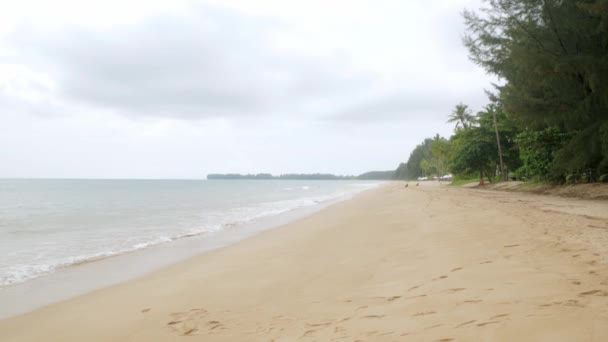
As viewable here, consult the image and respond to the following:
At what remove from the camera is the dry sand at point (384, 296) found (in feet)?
8.68

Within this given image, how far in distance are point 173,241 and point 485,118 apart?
32844 millimetres

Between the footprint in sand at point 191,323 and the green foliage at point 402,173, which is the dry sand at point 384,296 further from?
the green foliage at point 402,173

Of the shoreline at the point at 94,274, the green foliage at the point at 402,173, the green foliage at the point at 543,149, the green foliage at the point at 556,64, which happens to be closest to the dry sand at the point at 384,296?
the shoreline at the point at 94,274

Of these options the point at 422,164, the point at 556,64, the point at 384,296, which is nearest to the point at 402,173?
the point at 422,164

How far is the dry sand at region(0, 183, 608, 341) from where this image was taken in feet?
8.68

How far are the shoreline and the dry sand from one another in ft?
1.73

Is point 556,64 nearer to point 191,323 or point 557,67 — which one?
point 557,67

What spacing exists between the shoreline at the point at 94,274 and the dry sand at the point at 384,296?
527mm

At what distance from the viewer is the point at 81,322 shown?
4285 mm

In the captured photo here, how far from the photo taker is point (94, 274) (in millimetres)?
7164

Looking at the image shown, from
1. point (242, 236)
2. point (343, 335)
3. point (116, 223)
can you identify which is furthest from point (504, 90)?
point (116, 223)

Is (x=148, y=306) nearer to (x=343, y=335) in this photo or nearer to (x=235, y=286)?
(x=235, y=286)

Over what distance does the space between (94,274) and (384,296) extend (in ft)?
20.7

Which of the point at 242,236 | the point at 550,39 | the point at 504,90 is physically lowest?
the point at 242,236
